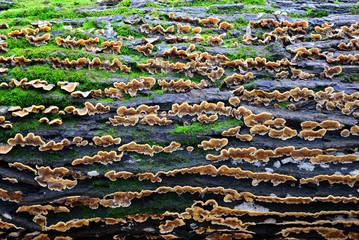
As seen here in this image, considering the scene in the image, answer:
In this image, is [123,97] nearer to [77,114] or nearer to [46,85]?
[77,114]

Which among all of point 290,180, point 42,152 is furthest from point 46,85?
point 290,180

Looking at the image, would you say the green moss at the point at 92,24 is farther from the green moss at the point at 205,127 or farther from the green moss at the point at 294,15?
the green moss at the point at 294,15

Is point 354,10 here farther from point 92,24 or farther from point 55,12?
point 55,12

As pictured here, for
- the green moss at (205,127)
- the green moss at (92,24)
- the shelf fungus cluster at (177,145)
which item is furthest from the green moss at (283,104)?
the green moss at (92,24)

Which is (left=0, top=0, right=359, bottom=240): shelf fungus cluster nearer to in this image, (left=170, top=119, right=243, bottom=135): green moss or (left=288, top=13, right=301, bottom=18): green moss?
(left=170, top=119, right=243, bottom=135): green moss

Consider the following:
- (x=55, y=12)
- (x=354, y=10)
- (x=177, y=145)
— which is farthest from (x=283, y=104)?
(x=55, y=12)

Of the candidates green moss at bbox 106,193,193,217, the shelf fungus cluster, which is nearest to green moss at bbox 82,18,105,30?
the shelf fungus cluster
